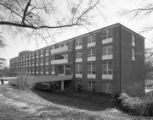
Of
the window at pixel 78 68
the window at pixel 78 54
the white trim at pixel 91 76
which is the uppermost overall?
the window at pixel 78 54

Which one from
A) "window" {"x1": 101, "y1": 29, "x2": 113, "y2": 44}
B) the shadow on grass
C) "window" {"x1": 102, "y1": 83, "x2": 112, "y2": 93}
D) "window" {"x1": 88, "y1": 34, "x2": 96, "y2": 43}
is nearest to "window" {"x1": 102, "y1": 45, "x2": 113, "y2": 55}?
"window" {"x1": 101, "y1": 29, "x2": 113, "y2": 44}

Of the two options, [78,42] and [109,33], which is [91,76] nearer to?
[78,42]

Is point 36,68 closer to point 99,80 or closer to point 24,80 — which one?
point 24,80

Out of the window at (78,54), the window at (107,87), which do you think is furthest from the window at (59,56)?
the window at (107,87)

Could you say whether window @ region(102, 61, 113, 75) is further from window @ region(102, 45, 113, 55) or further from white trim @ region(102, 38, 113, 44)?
white trim @ region(102, 38, 113, 44)

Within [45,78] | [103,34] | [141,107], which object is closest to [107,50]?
[103,34]

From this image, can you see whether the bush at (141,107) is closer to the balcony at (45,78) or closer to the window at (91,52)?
the window at (91,52)

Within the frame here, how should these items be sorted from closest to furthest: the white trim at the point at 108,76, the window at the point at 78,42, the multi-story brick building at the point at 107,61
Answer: the multi-story brick building at the point at 107,61, the white trim at the point at 108,76, the window at the point at 78,42

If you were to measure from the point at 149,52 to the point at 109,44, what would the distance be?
9.87 meters

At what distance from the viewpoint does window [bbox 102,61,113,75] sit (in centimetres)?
1773

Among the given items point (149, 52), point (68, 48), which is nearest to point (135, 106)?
point (149, 52)

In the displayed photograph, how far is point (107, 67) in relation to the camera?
18.1 meters

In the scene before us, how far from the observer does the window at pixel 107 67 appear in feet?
58.2

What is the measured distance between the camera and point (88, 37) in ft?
70.1
